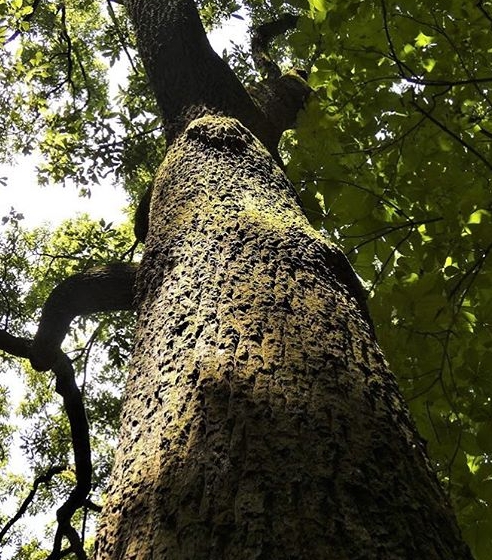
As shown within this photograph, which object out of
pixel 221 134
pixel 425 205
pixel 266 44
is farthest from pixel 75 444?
pixel 266 44

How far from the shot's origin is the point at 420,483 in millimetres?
1028

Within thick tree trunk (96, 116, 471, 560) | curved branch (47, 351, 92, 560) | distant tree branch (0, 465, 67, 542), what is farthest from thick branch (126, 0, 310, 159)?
distant tree branch (0, 465, 67, 542)

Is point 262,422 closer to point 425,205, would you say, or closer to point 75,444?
point 425,205

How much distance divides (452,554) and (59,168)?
21.6 ft

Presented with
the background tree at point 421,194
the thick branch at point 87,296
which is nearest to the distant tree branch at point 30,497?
the thick branch at point 87,296

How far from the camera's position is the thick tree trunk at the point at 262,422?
2.88ft

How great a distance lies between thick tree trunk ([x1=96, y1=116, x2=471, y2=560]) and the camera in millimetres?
→ 876

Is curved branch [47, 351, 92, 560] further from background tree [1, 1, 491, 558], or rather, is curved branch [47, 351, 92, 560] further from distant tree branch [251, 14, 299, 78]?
distant tree branch [251, 14, 299, 78]

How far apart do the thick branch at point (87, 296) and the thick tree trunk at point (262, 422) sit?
96 centimetres

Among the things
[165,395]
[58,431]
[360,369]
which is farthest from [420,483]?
[58,431]

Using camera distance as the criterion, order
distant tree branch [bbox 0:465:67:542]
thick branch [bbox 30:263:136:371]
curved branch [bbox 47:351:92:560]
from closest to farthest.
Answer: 1. thick branch [bbox 30:263:136:371]
2. curved branch [bbox 47:351:92:560]
3. distant tree branch [bbox 0:465:67:542]

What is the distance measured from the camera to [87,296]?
2738mm

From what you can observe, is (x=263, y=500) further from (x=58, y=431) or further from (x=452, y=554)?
(x=58, y=431)

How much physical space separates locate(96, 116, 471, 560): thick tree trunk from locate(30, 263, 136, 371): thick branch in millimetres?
960
